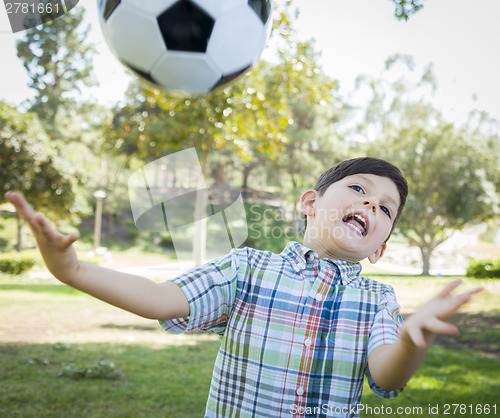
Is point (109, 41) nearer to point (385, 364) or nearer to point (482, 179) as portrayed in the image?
point (385, 364)

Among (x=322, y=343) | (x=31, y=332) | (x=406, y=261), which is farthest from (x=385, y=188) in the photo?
(x=406, y=261)

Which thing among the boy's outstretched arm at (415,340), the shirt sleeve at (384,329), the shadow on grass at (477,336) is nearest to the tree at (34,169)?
the shadow on grass at (477,336)

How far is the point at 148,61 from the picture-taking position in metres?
1.88

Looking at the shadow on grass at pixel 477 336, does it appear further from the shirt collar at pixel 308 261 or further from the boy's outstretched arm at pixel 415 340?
the boy's outstretched arm at pixel 415 340

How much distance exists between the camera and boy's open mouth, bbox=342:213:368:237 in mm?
1370

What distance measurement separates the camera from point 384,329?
1188mm

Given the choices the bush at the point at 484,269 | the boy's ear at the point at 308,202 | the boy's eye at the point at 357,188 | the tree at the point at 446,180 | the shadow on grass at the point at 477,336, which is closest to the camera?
the boy's eye at the point at 357,188

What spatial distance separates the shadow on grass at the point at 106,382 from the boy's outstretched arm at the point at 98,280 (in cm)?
217

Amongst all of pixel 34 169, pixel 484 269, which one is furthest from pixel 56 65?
pixel 484 269

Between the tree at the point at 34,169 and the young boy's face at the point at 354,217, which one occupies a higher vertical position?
the tree at the point at 34,169

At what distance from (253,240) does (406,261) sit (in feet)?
24.2

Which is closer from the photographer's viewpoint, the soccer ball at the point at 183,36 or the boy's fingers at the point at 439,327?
the boy's fingers at the point at 439,327

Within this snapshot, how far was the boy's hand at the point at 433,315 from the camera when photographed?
91 cm

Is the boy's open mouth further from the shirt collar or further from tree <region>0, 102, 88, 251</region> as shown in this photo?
tree <region>0, 102, 88, 251</region>
